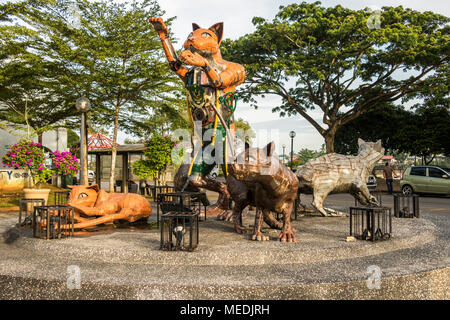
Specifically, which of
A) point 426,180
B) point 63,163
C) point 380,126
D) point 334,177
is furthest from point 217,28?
point 380,126

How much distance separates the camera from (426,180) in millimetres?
17625

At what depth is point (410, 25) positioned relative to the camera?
1728 cm

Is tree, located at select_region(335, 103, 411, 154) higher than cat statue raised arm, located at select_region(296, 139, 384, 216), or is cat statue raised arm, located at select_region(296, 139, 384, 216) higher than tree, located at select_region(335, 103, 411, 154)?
tree, located at select_region(335, 103, 411, 154)

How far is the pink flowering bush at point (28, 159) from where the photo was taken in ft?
32.9

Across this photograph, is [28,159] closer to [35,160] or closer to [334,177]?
[35,160]

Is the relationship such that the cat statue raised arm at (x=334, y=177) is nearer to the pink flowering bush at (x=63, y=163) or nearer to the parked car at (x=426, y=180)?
the pink flowering bush at (x=63, y=163)

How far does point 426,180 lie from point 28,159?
16.8 meters

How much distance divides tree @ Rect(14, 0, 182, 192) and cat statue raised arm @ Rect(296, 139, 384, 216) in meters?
9.61

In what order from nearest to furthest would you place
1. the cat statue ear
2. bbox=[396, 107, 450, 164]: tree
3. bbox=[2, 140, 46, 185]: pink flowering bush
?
1. the cat statue ear
2. bbox=[2, 140, 46, 185]: pink flowering bush
3. bbox=[396, 107, 450, 164]: tree

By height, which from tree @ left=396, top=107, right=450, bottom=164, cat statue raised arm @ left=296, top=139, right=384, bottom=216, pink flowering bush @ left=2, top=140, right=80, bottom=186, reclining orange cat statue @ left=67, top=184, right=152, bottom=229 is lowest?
reclining orange cat statue @ left=67, top=184, right=152, bottom=229

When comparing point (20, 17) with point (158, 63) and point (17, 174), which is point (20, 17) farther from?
point (17, 174)

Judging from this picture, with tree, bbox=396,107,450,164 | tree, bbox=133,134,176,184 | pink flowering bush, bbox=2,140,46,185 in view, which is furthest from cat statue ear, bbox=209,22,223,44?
tree, bbox=396,107,450,164

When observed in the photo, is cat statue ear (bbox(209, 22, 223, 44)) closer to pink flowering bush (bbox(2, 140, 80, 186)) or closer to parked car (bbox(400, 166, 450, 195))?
pink flowering bush (bbox(2, 140, 80, 186))

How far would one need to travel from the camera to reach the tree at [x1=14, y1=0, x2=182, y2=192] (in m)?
14.5
